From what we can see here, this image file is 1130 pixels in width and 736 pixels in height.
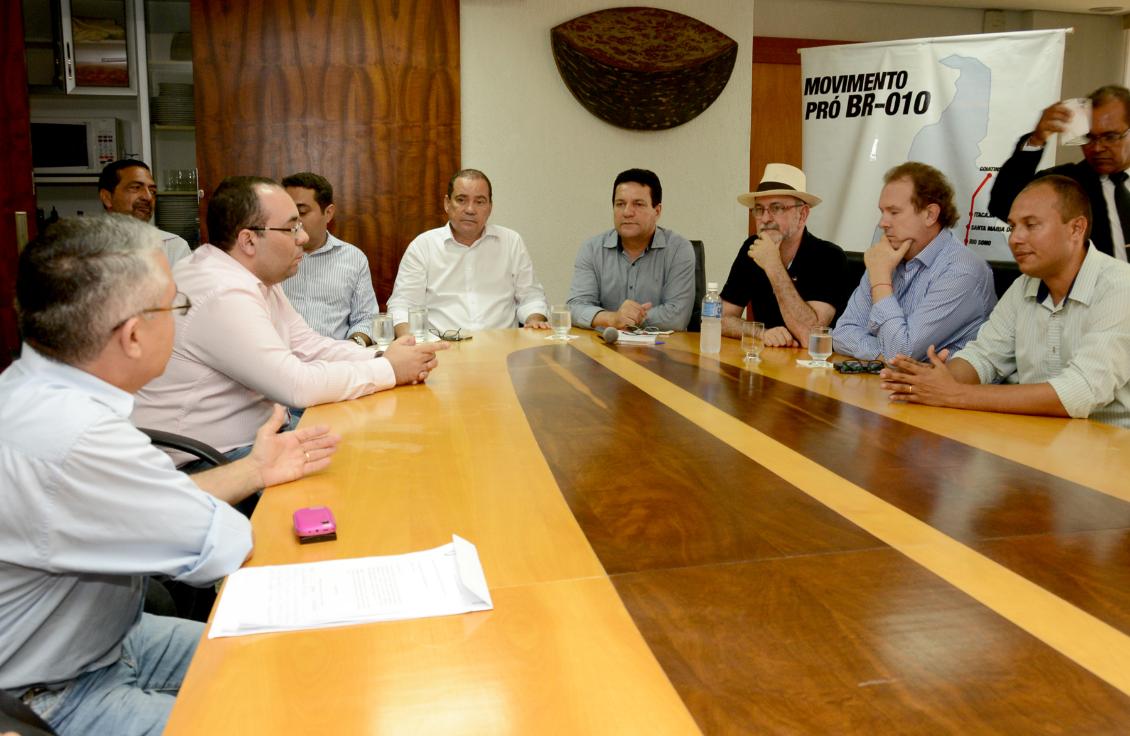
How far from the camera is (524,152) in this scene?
15.9 ft

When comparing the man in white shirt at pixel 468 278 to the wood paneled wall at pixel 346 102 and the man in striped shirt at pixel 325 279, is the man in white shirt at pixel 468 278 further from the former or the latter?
the wood paneled wall at pixel 346 102

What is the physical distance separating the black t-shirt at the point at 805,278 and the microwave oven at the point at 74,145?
345cm

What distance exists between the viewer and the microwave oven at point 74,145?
15.3 feet

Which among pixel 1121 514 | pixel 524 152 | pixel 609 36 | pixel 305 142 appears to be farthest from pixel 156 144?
pixel 1121 514

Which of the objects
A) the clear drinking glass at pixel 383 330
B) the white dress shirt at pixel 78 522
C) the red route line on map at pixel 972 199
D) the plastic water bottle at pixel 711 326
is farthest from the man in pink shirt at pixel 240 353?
the red route line on map at pixel 972 199

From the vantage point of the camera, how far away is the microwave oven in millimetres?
4648

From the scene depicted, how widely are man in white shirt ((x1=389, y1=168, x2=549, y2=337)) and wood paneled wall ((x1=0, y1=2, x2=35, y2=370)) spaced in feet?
6.70

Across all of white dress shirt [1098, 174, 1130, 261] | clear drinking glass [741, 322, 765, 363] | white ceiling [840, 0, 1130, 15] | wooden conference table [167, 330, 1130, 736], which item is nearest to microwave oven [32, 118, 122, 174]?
wooden conference table [167, 330, 1130, 736]

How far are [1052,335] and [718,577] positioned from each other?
5.31 feet

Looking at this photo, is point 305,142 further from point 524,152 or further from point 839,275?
point 839,275

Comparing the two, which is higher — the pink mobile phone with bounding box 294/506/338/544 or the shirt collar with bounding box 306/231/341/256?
the shirt collar with bounding box 306/231/341/256

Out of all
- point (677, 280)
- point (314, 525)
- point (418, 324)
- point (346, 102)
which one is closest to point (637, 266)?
point (677, 280)

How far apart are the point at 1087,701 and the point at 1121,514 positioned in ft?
2.17

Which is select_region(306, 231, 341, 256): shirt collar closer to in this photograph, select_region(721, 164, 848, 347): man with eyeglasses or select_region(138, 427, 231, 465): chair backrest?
select_region(721, 164, 848, 347): man with eyeglasses
